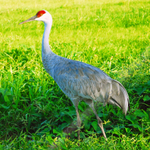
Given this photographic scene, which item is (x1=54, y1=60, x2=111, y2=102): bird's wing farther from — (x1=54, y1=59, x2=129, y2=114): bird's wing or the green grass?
the green grass

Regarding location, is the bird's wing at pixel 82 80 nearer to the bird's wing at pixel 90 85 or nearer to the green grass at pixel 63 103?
the bird's wing at pixel 90 85

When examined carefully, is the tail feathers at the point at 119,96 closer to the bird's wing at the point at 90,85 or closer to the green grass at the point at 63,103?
the bird's wing at the point at 90,85

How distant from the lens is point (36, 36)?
274 inches

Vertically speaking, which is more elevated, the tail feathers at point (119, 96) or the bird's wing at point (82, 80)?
the bird's wing at point (82, 80)

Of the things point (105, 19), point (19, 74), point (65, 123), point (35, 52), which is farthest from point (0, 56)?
point (105, 19)

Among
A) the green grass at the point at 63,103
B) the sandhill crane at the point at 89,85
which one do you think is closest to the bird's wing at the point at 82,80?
the sandhill crane at the point at 89,85

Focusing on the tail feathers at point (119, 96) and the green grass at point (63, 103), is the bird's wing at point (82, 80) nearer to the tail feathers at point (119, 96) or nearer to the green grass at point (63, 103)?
the tail feathers at point (119, 96)

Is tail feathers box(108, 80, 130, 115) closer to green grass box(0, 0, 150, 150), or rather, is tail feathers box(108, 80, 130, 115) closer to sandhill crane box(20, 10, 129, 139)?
sandhill crane box(20, 10, 129, 139)

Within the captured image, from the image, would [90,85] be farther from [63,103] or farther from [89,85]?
[63,103]

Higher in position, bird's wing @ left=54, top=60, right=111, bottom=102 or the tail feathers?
bird's wing @ left=54, top=60, right=111, bottom=102

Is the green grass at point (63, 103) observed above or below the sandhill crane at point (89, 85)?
below

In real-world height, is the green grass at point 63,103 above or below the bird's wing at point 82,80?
below

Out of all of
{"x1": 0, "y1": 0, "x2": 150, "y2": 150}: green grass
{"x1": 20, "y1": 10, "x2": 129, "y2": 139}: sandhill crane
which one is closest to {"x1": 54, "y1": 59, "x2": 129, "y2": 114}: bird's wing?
{"x1": 20, "y1": 10, "x2": 129, "y2": 139}: sandhill crane

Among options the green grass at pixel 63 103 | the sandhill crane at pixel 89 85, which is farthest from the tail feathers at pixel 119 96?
the green grass at pixel 63 103
